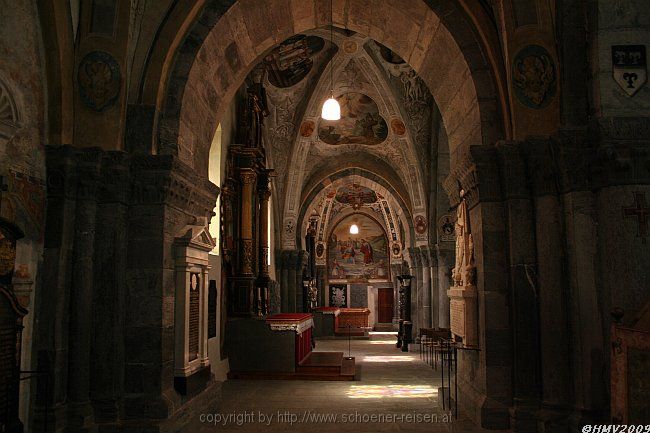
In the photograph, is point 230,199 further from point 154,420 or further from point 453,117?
point 154,420

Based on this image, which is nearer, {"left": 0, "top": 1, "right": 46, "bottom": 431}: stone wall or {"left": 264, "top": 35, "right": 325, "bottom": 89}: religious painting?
{"left": 0, "top": 1, "right": 46, "bottom": 431}: stone wall

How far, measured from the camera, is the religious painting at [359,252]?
2989 cm

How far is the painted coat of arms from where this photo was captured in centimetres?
524

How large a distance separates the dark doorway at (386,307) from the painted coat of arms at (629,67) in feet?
80.1

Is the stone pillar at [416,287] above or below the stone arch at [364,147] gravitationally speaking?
below

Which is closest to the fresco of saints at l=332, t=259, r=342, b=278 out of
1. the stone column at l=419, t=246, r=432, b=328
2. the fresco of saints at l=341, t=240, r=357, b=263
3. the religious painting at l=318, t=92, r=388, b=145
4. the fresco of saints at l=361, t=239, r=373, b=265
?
the fresco of saints at l=341, t=240, r=357, b=263

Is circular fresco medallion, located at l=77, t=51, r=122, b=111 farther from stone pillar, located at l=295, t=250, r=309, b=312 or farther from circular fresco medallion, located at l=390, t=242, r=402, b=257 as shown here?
circular fresco medallion, located at l=390, t=242, r=402, b=257

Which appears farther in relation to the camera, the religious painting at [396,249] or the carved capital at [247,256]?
the religious painting at [396,249]

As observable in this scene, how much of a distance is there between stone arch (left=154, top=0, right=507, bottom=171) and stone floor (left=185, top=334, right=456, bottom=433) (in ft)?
11.0

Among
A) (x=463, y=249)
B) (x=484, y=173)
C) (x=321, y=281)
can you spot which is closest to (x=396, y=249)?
(x=321, y=281)

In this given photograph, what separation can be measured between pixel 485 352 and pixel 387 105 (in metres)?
10.1

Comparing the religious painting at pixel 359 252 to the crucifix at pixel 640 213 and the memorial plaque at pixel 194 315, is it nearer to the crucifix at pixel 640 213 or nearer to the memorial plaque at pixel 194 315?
the memorial plaque at pixel 194 315

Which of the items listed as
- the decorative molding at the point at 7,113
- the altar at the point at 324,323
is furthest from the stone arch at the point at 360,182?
the decorative molding at the point at 7,113

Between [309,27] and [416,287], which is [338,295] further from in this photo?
[309,27]
